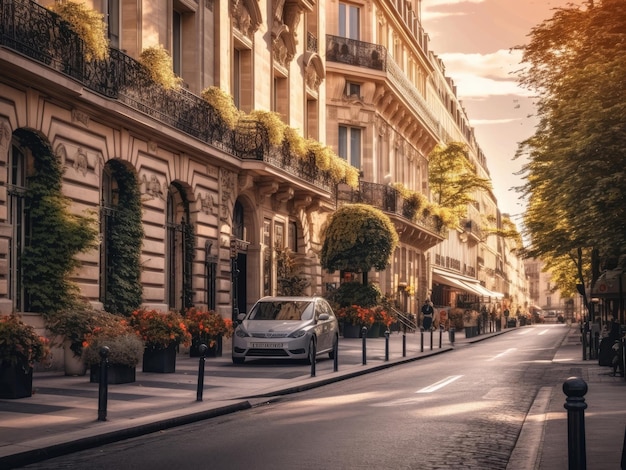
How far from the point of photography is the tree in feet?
133

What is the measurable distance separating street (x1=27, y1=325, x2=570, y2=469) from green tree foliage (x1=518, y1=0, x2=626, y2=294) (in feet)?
19.5

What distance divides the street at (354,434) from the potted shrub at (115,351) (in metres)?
2.78

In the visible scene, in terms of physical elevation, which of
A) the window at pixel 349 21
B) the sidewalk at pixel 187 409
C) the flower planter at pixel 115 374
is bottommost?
the sidewalk at pixel 187 409

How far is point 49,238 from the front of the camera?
2055 centimetres

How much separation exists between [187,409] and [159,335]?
6306 mm

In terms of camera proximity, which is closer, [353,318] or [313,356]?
[313,356]

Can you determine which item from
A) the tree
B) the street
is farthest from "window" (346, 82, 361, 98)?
the street

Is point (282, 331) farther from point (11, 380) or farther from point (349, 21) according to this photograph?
point (349, 21)

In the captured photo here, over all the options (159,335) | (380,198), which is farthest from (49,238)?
(380,198)

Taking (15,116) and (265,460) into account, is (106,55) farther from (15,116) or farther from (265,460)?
(265,460)

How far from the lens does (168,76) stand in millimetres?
25531

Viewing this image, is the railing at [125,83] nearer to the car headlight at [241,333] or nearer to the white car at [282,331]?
the white car at [282,331]

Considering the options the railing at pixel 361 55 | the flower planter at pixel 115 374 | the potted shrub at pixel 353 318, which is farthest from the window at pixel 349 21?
the flower planter at pixel 115 374

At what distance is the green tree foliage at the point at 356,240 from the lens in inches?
1598
